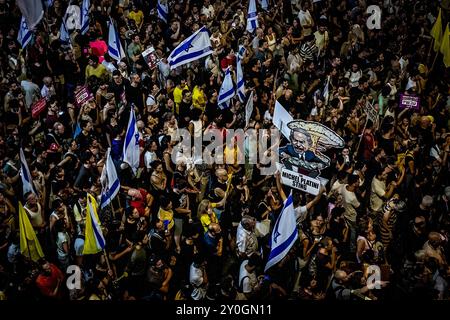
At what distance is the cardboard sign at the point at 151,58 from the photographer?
38.4 feet

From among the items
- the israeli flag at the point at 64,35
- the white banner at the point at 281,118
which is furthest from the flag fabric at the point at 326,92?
the israeli flag at the point at 64,35

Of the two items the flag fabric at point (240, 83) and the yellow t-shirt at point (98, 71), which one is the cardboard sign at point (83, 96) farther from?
the flag fabric at point (240, 83)

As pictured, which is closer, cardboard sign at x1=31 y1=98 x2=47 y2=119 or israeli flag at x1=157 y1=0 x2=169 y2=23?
cardboard sign at x1=31 y1=98 x2=47 y2=119

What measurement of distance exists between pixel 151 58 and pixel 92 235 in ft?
14.2

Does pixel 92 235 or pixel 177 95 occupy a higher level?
pixel 177 95

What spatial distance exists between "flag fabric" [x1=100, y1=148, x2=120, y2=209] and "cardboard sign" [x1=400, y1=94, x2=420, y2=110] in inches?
194

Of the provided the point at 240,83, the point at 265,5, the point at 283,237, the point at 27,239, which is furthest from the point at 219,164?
the point at 265,5

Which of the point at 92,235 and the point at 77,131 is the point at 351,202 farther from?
the point at 77,131

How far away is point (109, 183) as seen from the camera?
891 centimetres

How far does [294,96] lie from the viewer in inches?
456

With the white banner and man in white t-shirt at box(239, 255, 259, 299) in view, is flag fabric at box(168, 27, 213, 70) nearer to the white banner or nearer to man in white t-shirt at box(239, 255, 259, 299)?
the white banner

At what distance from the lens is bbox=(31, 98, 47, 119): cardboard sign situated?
1041 centimetres

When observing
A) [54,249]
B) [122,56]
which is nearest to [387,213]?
[54,249]

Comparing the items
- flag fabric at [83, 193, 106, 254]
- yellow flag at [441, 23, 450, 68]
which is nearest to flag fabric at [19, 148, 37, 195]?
flag fabric at [83, 193, 106, 254]
